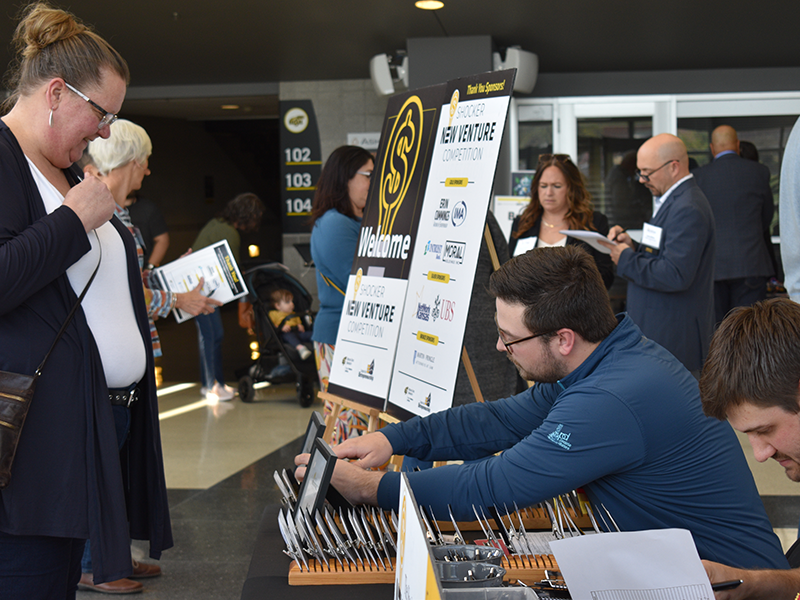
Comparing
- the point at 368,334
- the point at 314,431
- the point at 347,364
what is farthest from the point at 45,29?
the point at 347,364

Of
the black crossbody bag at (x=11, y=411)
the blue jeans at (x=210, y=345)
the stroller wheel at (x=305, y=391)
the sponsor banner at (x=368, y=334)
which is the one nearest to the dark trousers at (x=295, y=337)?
the stroller wheel at (x=305, y=391)

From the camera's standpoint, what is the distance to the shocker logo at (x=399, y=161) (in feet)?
9.02

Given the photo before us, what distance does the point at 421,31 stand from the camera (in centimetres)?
615

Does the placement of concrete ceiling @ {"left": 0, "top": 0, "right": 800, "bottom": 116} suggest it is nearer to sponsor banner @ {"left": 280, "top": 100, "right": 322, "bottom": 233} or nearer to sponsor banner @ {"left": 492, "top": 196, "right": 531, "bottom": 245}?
sponsor banner @ {"left": 280, "top": 100, "right": 322, "bottom": 233}

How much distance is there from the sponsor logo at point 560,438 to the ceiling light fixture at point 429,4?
4.61m

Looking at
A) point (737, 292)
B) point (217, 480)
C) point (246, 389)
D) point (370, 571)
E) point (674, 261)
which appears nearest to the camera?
point (370, 571)

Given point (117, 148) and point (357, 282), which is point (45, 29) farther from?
point (357, 282)

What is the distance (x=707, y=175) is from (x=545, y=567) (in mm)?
4663

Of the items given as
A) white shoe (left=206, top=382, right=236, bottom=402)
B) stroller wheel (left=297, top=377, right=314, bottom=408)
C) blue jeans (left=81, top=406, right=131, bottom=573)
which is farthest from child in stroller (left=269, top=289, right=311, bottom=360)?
blue jeans (left=81, top=406, right=131, bottom=573)

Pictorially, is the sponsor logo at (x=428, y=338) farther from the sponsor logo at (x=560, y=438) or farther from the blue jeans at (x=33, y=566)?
the blue jeans at (x=33, y=566)

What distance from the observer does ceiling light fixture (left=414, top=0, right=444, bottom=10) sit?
5.28 metres

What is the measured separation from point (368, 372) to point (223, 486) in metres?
1.50

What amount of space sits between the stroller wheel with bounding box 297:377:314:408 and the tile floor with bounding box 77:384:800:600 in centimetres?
12

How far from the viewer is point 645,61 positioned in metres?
7.14
